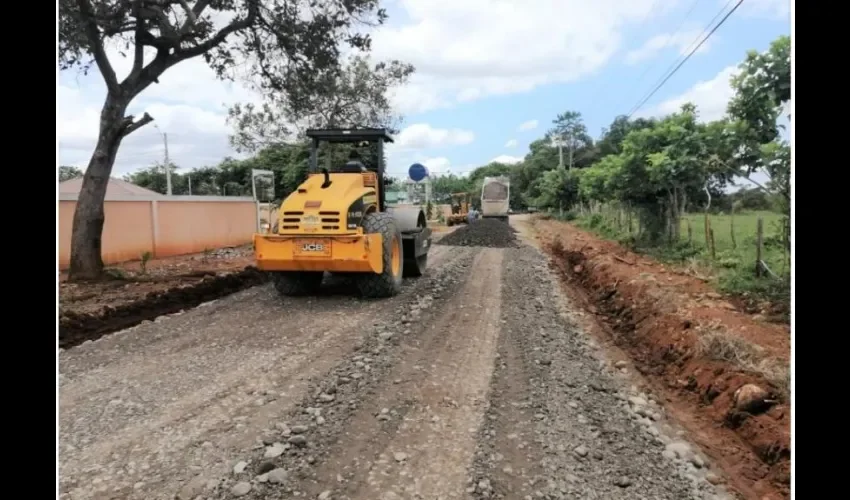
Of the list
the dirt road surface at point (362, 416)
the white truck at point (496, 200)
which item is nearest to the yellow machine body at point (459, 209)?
the white truck at point (496, 200)

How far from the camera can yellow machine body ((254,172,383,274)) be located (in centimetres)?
720

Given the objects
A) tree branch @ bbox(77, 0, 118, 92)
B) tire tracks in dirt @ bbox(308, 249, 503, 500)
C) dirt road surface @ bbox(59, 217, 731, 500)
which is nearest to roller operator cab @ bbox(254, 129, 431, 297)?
dirt road surface @ bbox(59, 217, 731, 500)

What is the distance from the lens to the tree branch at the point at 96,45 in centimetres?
733

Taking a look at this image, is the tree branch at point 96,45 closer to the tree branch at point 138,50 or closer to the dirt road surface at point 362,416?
the tree branch at point 138,50

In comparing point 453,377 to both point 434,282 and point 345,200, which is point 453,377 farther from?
point 434,282

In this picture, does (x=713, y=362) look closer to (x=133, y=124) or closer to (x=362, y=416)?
(x=362, y=416)

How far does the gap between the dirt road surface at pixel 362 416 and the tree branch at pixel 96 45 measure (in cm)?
405

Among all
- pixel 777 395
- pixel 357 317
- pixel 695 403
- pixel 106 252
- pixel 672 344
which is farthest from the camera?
pixel 106 252

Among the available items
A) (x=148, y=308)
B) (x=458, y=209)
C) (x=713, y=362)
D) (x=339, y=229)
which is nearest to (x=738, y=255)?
(x=713, y=362)

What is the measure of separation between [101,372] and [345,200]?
3.50m

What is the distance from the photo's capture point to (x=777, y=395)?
4008 millimetres

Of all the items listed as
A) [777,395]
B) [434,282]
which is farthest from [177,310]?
[777,395]
